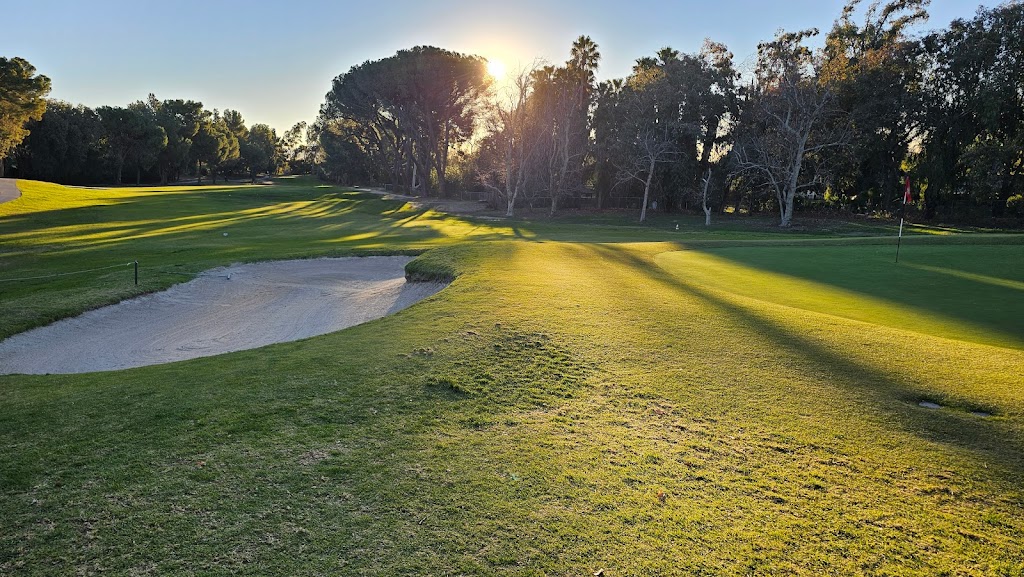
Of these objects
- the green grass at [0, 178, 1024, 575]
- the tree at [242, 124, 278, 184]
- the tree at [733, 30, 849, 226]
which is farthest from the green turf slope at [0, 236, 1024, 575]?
the tree at [242, 124, 278, 184]

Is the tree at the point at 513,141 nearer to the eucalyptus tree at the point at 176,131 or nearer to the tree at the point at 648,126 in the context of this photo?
the tree at the point at 648,126

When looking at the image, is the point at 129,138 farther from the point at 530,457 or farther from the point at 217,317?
the point at 530,457

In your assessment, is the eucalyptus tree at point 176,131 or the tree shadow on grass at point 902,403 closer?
the tree shadow on grass at point 902,403

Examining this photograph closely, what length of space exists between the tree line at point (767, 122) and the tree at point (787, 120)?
15cm

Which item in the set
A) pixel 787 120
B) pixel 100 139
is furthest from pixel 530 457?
pixel 100 139

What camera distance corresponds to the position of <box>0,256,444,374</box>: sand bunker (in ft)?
33.3

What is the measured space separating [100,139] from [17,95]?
26836mm

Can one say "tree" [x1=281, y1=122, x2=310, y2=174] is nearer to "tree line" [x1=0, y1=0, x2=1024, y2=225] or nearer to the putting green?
"tree line" [x1=0, y1=0, x2=1024, y2=225]

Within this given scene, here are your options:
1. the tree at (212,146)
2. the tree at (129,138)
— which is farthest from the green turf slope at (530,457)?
the tree at (212,146)

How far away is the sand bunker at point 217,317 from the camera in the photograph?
1016cm

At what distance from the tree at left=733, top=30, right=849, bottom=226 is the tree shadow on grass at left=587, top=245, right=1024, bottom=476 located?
38138 mm

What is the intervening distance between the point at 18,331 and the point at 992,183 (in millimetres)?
51258

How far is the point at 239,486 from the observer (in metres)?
4.26

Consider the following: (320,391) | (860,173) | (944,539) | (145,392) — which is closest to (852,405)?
(944,539)
